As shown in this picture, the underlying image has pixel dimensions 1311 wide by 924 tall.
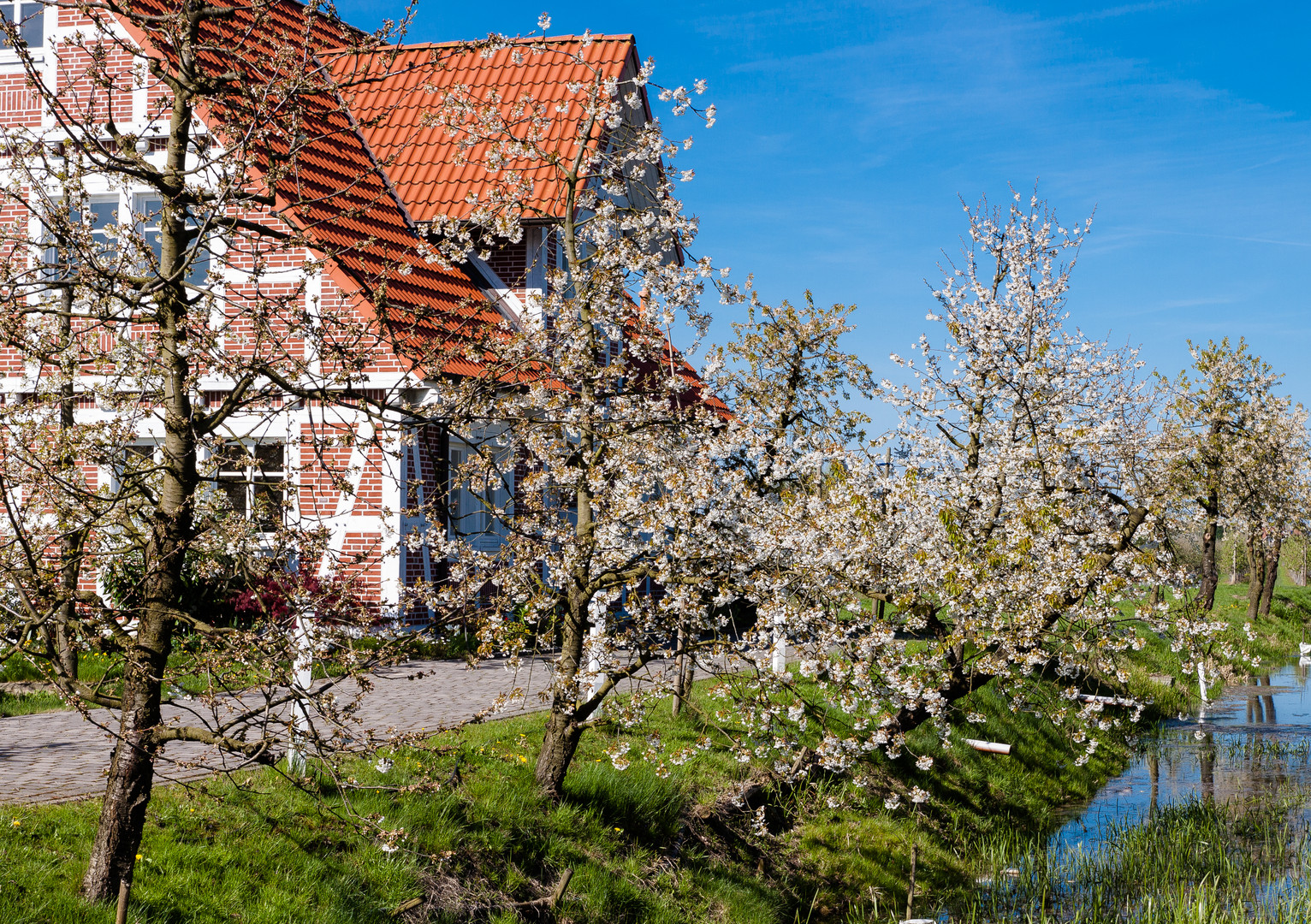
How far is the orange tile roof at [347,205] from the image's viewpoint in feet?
16.1

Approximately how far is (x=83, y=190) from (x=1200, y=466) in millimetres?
28631

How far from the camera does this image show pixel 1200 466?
2800 cm

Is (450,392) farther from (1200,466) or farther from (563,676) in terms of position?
(1200,466)

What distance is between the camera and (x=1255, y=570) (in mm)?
34000

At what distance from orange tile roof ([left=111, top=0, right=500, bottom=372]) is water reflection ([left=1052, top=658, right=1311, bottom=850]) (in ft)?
29.9

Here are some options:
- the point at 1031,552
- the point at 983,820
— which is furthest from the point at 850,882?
the point at 1031,552

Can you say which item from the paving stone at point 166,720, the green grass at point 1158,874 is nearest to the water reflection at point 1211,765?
the green grass at point 1158,874

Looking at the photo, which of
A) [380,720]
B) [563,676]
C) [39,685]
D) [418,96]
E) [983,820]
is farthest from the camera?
[418,96]

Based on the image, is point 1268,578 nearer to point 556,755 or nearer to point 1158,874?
A: point 1158,874

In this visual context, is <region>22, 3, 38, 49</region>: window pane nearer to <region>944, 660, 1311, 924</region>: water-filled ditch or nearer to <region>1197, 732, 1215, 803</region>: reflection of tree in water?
<region>944, 660, 1311, 924</region>: water-filled ditch

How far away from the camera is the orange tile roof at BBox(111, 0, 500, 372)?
492 centimetres

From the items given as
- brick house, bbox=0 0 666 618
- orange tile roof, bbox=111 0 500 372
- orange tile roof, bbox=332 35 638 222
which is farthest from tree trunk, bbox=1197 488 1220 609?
orange tile roof, bbox=111 0 500 372

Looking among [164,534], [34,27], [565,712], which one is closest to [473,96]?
[34,27]

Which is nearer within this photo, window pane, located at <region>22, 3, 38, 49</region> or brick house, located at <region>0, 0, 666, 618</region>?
brick house, located at <region>0, 0, 666, 618</region>
